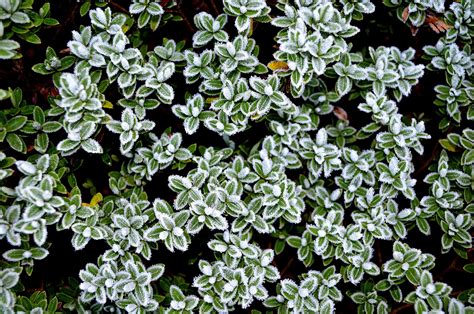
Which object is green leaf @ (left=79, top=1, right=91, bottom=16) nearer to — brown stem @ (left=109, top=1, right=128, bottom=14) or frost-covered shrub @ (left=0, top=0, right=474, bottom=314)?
frost-covered shrub @ (left=0, top=0, right=474, bottom=314)

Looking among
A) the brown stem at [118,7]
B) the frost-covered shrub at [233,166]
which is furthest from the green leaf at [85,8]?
the brown stem at [118,7]

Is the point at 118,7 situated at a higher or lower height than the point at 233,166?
higher

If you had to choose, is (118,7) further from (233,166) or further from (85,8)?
(233,166)

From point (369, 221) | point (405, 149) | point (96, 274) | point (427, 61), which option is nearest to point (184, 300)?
point (96, 274)

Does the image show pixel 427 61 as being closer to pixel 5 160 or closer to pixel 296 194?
pixel 296 194

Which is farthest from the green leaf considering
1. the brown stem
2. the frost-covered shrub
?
the brown stem

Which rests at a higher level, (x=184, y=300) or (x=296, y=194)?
(x=296, y=194)

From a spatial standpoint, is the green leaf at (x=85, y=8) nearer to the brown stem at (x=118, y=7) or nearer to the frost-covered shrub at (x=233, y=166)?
the frost-covered shrub at (x=233, y=166)

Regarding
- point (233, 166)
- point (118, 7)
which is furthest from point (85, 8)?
point (233, 166)

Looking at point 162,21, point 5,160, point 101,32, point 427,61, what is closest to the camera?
point 5,160
